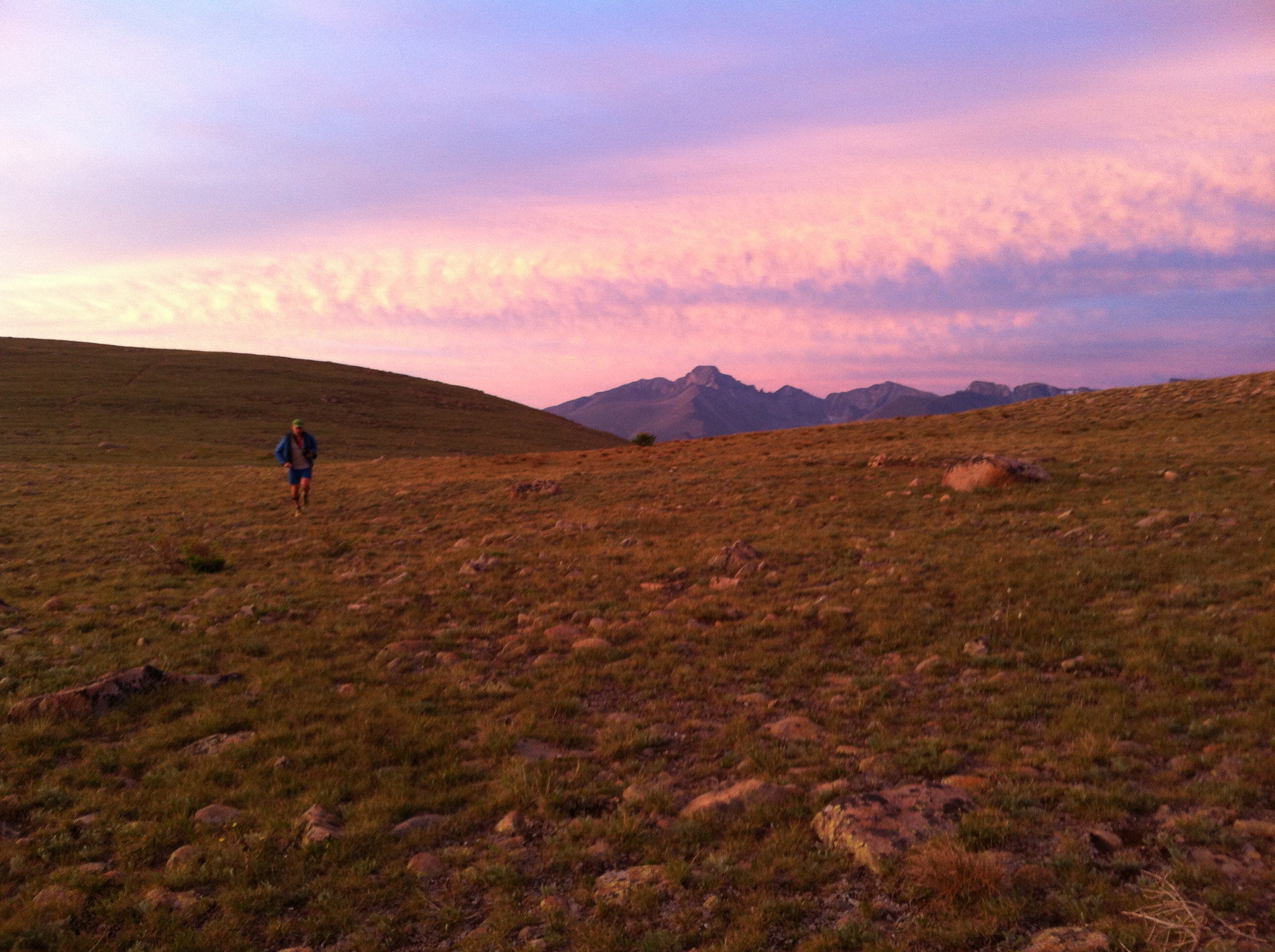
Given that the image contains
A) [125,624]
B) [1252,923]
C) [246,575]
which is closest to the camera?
[1252,923]

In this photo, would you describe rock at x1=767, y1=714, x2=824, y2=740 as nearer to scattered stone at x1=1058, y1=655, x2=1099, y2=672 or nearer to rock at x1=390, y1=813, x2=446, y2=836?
scattered stone at x1=1058, y1=655, x2=1099, y2=672

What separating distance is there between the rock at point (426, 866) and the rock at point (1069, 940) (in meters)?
4.89

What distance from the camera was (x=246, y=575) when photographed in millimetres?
17812

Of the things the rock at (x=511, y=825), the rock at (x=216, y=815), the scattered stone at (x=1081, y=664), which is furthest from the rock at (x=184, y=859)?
the scattered stone at (x=1081, y=664)

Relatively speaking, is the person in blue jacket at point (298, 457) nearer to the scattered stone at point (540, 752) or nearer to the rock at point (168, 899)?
the scattered stone at point (540, 752)

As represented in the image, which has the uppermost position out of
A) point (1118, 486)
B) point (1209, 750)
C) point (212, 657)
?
point (1118, 486)

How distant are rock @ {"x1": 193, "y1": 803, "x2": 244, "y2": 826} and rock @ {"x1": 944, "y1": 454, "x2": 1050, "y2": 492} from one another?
66.6ft

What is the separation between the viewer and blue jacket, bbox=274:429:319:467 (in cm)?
2562

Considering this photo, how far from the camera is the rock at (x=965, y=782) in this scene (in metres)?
7.02

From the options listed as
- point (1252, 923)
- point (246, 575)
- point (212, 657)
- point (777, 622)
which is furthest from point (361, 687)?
point (1252, 923)

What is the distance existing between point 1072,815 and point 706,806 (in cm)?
336

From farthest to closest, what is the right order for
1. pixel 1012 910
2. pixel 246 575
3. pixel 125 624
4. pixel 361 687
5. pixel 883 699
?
1. pixel 246 575
2. pixel 125 624
3. pixel 361 687
4. pixel 883 699
5. pixel 1012 910

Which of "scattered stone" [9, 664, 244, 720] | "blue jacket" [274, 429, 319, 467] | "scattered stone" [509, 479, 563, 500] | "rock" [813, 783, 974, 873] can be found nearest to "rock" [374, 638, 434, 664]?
"scattered stone" [9, 664, 244, 720]

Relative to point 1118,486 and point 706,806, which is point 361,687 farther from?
point 1118,486
